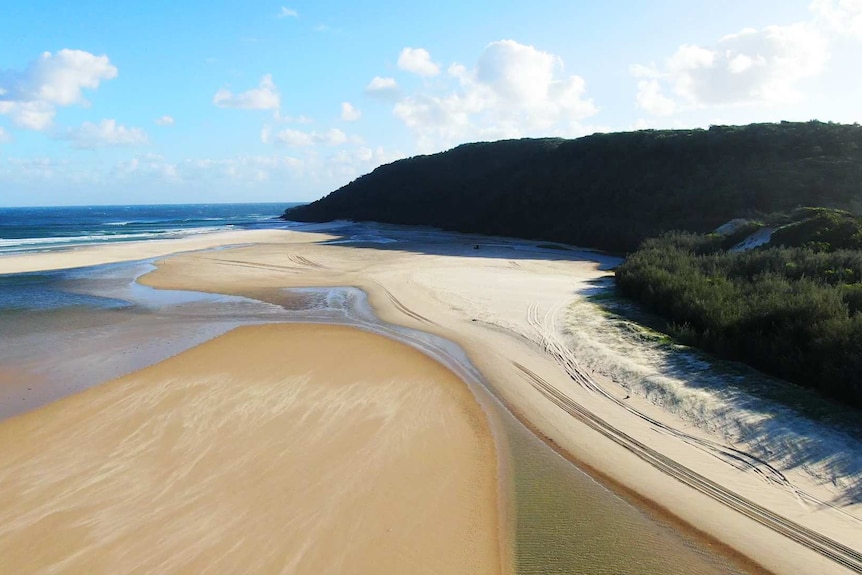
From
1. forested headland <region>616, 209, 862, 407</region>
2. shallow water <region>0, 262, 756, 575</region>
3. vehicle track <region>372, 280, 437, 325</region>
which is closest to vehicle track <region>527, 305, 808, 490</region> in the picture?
shallow water <region>0, 262, 756, 575</region>

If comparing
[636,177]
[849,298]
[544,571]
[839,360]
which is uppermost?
[636,177]

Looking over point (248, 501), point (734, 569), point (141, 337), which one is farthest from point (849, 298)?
point (141, 337)

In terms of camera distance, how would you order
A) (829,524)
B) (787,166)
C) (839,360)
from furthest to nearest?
(787,166)
(839,360)
(829,524)

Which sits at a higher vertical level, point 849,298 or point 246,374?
point 849,298

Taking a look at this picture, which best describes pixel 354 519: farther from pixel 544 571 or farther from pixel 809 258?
pixel 809 258

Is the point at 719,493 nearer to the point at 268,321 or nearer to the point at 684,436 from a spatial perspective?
the point at 684,436

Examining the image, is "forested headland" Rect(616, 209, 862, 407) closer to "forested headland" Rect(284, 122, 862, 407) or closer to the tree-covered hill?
"forested headland" Rect(284, 122, 862, 407)
